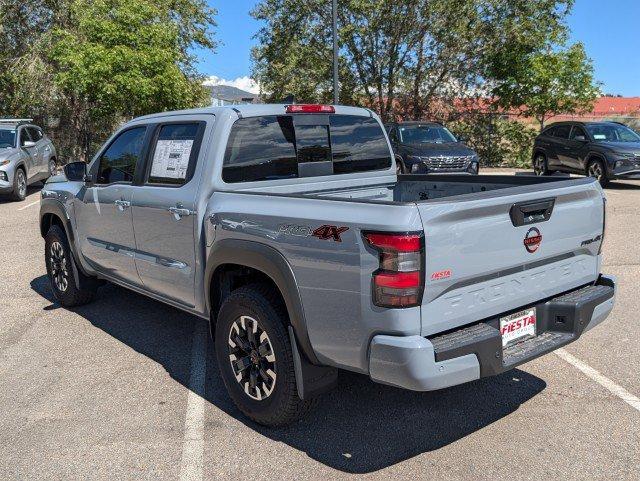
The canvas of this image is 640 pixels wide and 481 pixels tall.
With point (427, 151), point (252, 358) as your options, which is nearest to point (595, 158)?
point (427, 151)

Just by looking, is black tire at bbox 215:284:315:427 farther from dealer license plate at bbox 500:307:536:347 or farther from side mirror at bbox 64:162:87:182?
side mirror at bbox 64:162:87:182

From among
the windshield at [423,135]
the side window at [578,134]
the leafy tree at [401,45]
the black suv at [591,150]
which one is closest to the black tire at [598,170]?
the black suv at [591,150]

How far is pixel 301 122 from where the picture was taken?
4320 mm

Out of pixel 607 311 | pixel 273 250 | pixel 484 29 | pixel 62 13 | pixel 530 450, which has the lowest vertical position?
pixel 530 450

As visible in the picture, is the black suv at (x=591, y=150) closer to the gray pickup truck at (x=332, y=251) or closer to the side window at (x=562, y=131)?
the side window at (x=562, y=131)

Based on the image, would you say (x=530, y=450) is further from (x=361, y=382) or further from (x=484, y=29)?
(x=484, y=29)

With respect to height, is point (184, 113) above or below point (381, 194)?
above

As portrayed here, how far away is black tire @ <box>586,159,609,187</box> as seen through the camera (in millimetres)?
14445

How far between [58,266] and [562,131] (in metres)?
14.0

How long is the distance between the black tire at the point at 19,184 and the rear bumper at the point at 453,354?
1329cm

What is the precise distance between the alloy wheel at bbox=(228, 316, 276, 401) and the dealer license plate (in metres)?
1.24

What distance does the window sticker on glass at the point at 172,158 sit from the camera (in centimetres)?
416

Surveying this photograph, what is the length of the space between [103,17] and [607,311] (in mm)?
20115

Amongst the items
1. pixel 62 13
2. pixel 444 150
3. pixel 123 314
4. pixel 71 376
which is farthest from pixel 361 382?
pixel 62 13
